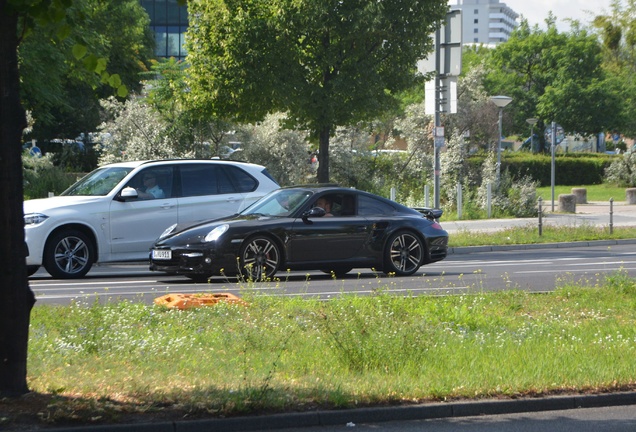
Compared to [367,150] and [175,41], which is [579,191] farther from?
[175,41]

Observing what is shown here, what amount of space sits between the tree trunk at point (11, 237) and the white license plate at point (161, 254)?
829 cm

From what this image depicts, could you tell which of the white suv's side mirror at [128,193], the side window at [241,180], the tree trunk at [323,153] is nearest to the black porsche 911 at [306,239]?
the white suv's side mirror at [128,193]

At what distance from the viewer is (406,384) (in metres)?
7.51

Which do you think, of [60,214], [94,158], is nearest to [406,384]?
[60,214]

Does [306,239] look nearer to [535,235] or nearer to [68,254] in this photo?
[68,254]

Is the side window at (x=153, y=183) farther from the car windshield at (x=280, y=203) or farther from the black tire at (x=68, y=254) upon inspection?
the car windshield at (x=280, y=203)

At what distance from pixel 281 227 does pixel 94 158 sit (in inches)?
1287

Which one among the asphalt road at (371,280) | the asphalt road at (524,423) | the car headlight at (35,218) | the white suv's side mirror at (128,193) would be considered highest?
the white suv's side mirror at (128,193)

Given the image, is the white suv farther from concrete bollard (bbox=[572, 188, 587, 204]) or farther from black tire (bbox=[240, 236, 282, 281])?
concrete bollard (bbox=[572, 188, 587, 204])

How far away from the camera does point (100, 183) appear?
1738 centimetres

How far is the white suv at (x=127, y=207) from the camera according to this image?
53.2 feet

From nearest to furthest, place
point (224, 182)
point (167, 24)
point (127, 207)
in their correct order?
point (127, 207) < point (224, 182) < point (167, 24)

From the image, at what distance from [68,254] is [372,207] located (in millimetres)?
5022

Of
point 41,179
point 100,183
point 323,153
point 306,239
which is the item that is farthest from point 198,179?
point 41,179
